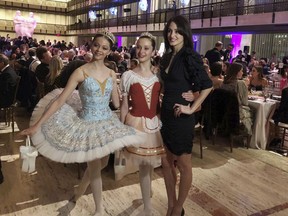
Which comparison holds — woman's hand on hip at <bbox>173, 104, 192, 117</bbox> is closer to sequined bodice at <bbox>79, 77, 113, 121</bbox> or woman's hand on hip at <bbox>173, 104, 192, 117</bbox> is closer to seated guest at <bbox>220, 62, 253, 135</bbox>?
sequined bodice at <bbox>79, 77, 113, 121</bbox>

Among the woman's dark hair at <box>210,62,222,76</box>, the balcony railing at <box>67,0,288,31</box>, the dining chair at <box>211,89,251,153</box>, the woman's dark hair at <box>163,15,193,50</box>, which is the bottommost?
the dining chair at <box>211,89,251,153</box>

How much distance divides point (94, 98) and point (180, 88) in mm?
590

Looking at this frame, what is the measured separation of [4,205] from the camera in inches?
101

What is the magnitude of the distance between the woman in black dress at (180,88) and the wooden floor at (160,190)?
69cm

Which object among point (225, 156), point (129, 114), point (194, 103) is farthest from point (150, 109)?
point (225, 156)

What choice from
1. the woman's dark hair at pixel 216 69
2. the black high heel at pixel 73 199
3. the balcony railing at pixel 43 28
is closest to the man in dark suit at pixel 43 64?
the woman's dark hair at pixel 216 69

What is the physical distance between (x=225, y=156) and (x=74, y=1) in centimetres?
3222

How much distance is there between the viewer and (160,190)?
297cm

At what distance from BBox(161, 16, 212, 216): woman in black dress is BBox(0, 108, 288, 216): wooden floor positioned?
69cm

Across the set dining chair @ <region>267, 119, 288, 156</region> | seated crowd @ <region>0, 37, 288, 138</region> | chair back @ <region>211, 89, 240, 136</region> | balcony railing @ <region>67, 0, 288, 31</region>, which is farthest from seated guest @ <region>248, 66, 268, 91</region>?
balcony railing @ <region>67, 0, 288, 31</region>

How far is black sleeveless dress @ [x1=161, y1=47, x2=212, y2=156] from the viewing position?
6.56ft

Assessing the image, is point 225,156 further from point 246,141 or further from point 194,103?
point 194,103

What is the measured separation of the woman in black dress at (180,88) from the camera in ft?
6.56

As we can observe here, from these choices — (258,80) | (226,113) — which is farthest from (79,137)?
(258,80)
